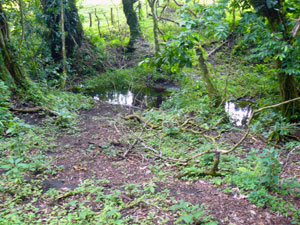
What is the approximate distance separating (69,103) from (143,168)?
17.4ft

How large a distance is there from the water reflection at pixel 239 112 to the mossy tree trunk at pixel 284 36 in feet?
8.61

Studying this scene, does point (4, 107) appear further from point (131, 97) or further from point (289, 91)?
point (131, 97)

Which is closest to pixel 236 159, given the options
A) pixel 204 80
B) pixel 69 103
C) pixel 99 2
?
pixel 204 80

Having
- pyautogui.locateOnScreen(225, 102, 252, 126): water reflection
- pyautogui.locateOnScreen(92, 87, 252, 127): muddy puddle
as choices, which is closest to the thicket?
pyautogui.locateOnScreen(225, 102, 252, 126): water reflection

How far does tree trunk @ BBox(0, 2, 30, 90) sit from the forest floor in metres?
2.55

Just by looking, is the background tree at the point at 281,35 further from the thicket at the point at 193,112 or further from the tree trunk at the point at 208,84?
the tree trunk at the point at 208,84

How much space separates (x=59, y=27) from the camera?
35.9 feet

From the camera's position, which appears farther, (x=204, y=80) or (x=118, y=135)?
(x=204, y=80)

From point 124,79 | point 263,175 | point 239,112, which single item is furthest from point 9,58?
→ point 239,112

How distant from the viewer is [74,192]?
347 cm

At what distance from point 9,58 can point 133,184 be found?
223 inches

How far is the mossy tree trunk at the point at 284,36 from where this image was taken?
4320 mm

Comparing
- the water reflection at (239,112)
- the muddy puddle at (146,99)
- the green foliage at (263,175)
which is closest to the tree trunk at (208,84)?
the water reflection at (239,112)

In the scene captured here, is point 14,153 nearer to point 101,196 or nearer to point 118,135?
point 101,196
